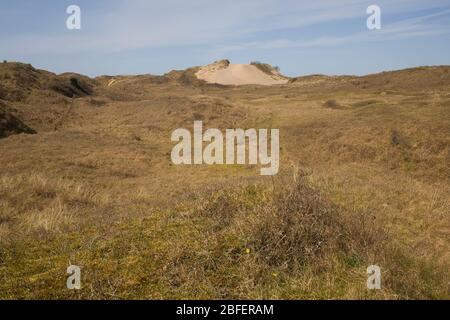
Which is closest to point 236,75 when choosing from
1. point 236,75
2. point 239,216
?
point 236,75

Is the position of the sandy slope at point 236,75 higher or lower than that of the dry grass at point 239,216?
higher

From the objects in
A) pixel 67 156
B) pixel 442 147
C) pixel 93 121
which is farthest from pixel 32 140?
pixel 442 147

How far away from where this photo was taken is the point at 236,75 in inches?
3059

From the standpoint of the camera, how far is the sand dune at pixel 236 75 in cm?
7544

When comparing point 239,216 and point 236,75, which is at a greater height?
point 236,75

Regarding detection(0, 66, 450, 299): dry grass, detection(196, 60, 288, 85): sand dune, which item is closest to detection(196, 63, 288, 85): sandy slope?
detection(196, 60, 288, 85): sand dune

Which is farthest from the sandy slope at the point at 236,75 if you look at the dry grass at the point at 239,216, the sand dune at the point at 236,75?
the dry grass at the point at 239,216

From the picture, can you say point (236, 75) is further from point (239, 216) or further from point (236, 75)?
point (239, 216)

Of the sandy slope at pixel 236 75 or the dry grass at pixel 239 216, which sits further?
the sandy slope at pixel 236 75

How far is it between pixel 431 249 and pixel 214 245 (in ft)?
15.8

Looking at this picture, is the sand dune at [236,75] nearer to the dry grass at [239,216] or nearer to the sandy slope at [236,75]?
the sandy slope at [236,75]

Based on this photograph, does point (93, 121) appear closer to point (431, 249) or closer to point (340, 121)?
point (340, 121)

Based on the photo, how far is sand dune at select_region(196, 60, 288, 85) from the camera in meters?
75.4

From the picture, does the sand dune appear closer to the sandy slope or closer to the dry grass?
the sandy slope
